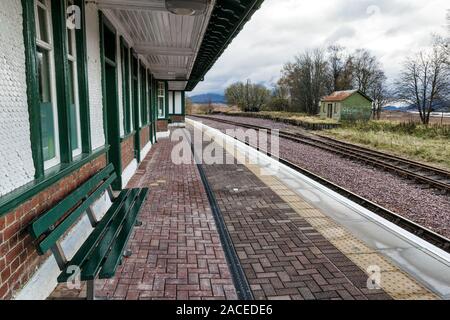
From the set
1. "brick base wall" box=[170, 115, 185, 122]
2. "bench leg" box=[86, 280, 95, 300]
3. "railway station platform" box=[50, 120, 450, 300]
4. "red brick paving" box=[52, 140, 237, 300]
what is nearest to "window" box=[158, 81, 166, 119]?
"brick base wall" box=[170, 115, 185, 122]

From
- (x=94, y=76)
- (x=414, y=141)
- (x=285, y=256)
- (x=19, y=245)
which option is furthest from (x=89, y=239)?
(x=414, y=141)

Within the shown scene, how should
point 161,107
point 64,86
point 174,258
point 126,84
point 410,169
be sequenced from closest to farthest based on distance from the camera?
point 64,86
point 174,258
point 126,84
point 410,169
point 161,107

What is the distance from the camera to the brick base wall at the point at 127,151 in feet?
23.3

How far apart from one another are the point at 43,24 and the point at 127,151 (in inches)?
178

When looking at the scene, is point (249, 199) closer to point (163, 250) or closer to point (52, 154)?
point (163, 250)

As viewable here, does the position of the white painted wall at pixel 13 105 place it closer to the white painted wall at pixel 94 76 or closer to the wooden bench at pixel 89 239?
the wooden bench at pixel 89 239

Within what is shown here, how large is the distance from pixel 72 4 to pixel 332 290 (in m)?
4.15

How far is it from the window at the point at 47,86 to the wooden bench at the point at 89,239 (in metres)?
0.49

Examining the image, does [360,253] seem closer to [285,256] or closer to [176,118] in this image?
[285,256]

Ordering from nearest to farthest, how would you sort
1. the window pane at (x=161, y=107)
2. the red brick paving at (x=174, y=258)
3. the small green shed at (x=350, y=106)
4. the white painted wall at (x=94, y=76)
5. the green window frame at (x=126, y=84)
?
the red brick paving at (x=174, y=258)
the white painted wall at (x=94, y=76)
the green window frame at (x=126, y=84)
the window pane at (x=161, y=107)
the small green shed at (x=350, y=106)

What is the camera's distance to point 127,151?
7691 mm

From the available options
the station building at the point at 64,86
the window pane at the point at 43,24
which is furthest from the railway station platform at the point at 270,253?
the window pane at the point at 43,24

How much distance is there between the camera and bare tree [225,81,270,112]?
69.2 meters
